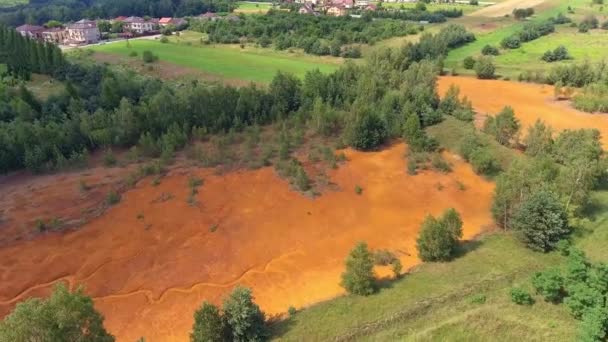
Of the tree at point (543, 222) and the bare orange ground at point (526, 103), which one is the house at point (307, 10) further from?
the tree at point (543, 222)

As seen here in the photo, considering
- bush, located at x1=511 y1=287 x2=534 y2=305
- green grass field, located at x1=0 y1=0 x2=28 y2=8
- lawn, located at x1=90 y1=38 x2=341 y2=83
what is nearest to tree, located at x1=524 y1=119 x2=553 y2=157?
bush, located at x1=511 y1=287 x2=534 y2=305

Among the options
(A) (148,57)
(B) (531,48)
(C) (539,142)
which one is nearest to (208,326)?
(C) (539,142)

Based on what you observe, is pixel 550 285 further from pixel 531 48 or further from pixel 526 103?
pixel 531 48

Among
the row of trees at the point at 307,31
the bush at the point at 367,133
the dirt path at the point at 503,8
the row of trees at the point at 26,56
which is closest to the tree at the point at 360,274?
the bush at the point at 367,133

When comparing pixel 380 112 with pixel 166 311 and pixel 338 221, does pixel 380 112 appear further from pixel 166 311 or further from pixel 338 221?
pixel 166 311

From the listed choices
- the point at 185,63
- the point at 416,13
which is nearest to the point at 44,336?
the point at 185,63
